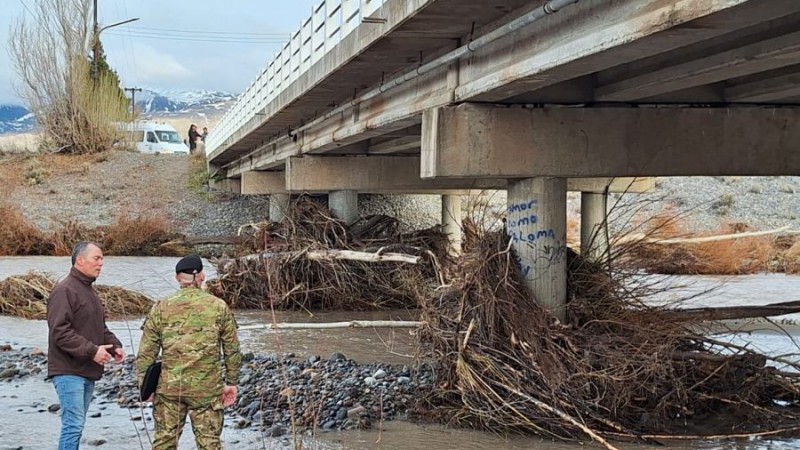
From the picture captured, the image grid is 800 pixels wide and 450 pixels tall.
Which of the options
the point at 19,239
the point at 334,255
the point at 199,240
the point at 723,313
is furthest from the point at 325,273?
the point at 19,239

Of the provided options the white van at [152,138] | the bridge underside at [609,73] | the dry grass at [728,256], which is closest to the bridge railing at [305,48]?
the bridge underside at [609,73]

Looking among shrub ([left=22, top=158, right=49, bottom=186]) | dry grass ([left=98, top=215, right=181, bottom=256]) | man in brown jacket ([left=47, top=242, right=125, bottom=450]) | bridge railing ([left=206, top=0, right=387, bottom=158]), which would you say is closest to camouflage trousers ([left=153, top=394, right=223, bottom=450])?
man in brown jacket ([left=47, top=242, right=125, bottom=450])

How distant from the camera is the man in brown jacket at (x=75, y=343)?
19.3 feet

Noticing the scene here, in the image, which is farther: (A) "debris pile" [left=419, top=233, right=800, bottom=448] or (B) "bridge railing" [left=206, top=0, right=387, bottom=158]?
(B) "bridge railing" [left=206, top=0, right=387, bottom=158]

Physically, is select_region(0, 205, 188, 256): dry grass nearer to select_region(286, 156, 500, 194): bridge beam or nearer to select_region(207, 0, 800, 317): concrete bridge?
select_region(286, 156, 500, 194): bridge beam

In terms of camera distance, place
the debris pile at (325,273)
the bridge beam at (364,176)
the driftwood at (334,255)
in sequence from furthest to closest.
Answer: the bridge beam at (364,176) → the debris pile at (325,273) → the driftwood at (334,255)

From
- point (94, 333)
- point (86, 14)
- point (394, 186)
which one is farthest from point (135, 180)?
point (94, 333)

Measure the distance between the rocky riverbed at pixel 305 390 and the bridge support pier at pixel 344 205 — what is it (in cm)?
980

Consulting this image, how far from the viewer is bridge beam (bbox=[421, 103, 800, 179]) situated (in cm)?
991

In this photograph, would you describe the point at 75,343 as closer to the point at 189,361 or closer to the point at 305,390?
the point at 189,361

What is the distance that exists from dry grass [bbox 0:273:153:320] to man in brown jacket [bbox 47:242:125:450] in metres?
10.5

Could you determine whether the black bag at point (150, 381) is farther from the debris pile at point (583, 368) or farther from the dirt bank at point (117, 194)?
the dirt bank at point (117, 194)

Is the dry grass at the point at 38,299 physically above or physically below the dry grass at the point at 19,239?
below

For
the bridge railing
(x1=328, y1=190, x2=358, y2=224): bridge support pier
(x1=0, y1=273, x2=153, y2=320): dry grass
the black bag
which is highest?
the bridge railing
